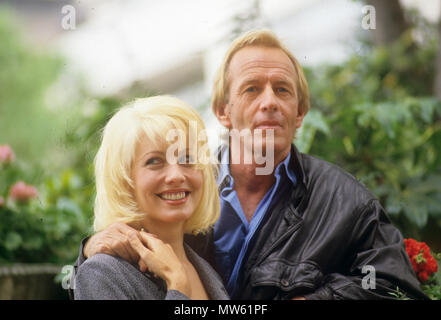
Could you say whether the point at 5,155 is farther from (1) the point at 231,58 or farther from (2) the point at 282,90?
(2) the point at 282,90

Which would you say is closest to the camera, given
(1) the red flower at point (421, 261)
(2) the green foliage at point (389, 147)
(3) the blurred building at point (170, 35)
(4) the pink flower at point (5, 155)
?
(1) the red flower at point (421, 261)

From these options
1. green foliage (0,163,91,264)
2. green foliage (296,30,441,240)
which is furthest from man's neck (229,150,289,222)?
green foliage (0,163,91,264)

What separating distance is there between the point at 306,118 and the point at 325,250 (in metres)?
1.01

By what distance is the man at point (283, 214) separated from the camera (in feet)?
6.76

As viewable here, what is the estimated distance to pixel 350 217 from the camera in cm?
213

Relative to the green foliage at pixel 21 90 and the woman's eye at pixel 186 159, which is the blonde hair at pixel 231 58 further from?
the green foliage at pixel 21 90

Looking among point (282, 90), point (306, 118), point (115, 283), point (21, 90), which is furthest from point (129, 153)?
point (21, 90)

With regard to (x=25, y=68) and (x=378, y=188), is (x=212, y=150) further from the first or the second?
(x=25, y=68)

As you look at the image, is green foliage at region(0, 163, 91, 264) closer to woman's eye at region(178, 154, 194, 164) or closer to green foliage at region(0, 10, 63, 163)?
woman's eye at region(178, 154, 194, 164)

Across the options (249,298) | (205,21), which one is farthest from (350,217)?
(205,21)

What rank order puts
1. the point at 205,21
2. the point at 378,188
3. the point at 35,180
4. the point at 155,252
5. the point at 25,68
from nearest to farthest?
the point at 155,252 < the point at 205,21 < the point at 378,188 < the point at 35,180 < the point at 25,68

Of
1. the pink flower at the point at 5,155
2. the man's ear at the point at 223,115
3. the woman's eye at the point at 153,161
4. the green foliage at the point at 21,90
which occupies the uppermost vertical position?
the green foliage at the point at 21,90

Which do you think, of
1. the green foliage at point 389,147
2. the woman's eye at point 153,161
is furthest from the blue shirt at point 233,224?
the green foliage at point 389,147

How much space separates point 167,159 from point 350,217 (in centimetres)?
77
